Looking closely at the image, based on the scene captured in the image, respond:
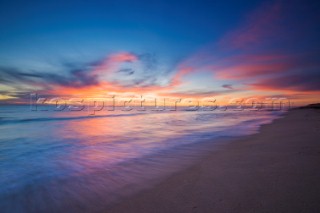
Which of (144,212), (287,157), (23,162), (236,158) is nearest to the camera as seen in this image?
(144,212)

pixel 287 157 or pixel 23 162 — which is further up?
pixel 287 157

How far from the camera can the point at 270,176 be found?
3752 mm

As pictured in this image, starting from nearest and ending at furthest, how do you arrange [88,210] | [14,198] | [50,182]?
[88,210]
[14,198]
[50,182]

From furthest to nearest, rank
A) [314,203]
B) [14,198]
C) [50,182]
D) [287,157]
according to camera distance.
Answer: [287,157] → [50,182] → [14,198] → [314,203]

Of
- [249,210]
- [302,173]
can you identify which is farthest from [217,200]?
[302,173]

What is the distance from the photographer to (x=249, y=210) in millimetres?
2672

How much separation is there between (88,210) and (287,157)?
5.04 metres

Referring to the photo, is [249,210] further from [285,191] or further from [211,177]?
[211,177]

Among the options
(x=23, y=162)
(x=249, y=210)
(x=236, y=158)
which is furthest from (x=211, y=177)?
(x=23, y=162)

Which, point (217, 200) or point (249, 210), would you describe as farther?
A: point (217, 200)

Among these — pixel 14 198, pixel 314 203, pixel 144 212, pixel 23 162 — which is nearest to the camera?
pixel 314 203

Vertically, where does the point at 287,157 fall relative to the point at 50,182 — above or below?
above

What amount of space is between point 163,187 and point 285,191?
7.06 ft

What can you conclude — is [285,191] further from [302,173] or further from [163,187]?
[163,187]
